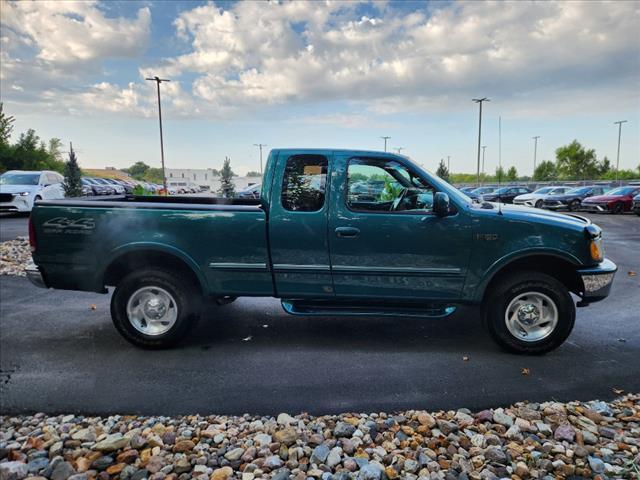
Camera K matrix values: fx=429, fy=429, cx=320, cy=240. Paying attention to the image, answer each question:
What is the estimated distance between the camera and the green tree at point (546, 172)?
84.7 metres

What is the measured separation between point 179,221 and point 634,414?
3.97 metres

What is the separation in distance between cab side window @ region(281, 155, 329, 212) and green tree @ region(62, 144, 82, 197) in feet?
52.6

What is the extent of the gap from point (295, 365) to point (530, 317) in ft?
7.46

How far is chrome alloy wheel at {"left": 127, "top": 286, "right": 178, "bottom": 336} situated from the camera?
4.21 meters

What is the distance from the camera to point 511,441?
9.02ft

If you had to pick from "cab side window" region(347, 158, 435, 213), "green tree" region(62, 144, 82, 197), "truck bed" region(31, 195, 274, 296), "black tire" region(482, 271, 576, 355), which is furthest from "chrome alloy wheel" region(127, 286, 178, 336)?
"green tree" region(62, 144, 82, 197)

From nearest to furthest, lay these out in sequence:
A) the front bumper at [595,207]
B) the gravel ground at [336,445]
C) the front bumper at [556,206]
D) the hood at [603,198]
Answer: the gravel ground at [336,445] → the hood at [603,198] → the front bumper at [595,207] → the front bumper at [556,206]

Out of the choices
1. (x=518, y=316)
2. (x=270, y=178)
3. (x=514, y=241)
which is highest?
(x=270, y=178)

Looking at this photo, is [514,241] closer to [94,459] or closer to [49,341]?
[94,459]

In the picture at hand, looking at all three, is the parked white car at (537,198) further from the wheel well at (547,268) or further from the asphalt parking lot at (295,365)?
the wheel well at (547,268)

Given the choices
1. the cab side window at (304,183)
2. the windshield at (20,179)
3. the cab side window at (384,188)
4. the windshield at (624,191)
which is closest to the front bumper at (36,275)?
the cab side window at (304,183)

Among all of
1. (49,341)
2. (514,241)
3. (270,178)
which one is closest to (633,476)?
(514,241)

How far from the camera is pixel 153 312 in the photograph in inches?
167

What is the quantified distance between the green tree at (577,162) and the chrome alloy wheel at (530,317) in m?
89.8
